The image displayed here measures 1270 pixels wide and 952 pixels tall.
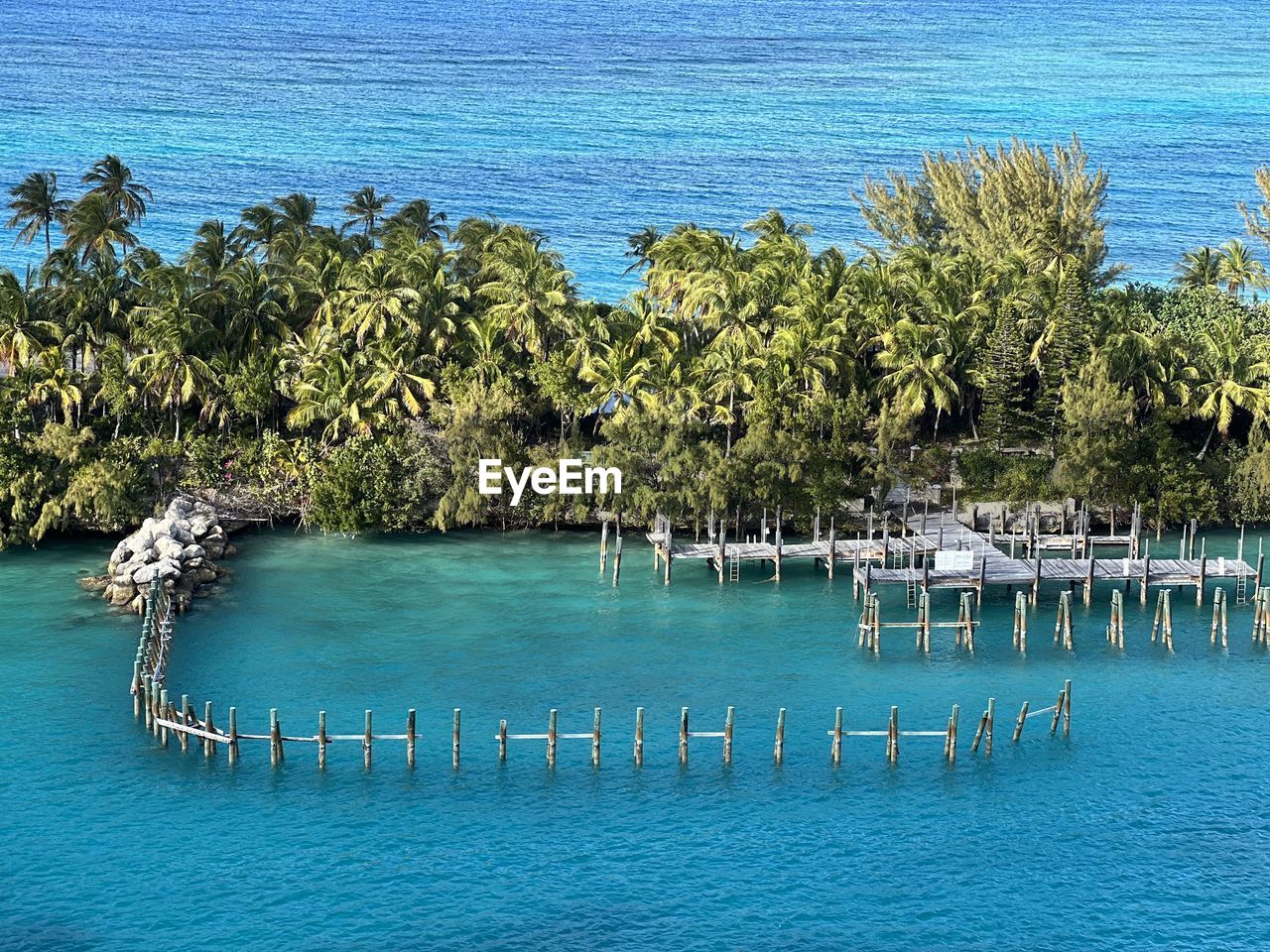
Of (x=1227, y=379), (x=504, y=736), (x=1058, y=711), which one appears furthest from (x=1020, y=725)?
(x=1227, y=379)

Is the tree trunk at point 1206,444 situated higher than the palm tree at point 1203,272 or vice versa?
the palm tree at point 1203,272

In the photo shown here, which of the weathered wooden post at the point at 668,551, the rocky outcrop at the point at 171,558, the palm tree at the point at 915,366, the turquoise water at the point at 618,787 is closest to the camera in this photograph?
the turquoise water at the point at 618,787

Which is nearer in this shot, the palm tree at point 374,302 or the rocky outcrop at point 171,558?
the rocky outcrop at point 171,558

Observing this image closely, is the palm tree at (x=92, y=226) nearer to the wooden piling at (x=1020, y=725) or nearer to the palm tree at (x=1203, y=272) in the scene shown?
the wooden piling at (x=1020, y=725)

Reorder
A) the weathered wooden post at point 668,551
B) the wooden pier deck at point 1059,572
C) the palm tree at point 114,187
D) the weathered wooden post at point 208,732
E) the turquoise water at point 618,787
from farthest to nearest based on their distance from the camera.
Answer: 1. the palm tree at point 114,187
2. the weathered wooden post at point 668,551
3. the wooden pier deck at point 1059,572
4. the weathered wooden post at point 208,732
5. the turquoise water at point 618,787

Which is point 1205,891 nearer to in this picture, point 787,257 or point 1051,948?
point 1051,948

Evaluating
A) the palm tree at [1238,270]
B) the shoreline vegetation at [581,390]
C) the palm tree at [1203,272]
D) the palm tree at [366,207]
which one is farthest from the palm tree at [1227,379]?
the palm tree at [366,207]

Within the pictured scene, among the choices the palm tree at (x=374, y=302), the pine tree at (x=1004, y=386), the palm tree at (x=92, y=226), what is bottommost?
the pine tree at (x=1004, y=386)
